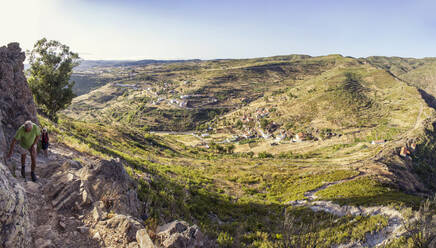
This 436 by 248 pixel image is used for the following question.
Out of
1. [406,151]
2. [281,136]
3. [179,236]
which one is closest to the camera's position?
[179,236]

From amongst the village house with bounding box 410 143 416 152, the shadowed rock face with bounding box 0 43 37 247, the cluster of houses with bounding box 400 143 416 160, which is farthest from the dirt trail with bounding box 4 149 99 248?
the village house with bounding box 410 143 416 152

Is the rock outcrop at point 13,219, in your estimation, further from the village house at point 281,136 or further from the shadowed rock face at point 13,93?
the village house at point 281,136

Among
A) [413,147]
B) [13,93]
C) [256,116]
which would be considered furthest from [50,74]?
[256,116]

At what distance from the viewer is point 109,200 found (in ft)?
19.2

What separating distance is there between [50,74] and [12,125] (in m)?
17.1

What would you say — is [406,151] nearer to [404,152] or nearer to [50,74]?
[404,152]

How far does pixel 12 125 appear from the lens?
880cm

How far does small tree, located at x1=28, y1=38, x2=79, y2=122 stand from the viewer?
21.6 m

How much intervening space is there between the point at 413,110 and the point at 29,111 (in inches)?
4907

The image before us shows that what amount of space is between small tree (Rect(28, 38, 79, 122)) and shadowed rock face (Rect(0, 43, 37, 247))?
13.2 m

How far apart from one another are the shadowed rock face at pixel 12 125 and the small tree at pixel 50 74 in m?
13.2

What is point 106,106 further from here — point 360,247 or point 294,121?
point 360,247

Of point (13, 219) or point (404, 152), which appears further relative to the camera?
point (404, 152)

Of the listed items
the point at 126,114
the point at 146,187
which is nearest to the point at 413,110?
the point at 146,187
